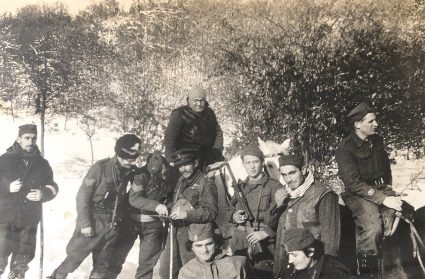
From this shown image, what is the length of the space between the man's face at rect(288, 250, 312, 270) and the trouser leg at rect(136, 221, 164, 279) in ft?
3.81

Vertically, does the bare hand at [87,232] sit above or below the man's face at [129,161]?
below

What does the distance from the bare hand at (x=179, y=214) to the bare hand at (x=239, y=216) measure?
34 centimetres

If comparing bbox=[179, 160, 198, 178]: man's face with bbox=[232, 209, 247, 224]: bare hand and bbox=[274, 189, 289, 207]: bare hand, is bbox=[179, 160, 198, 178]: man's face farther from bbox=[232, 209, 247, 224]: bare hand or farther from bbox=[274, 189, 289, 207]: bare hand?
bbox=[274, 189, 289, 207]: bare hand

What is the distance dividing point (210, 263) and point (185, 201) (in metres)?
0.62

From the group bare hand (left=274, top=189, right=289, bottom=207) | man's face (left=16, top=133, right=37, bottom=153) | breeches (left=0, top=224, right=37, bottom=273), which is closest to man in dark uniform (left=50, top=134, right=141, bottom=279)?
breeches (left=0, top=224, right=37, bottom=273)

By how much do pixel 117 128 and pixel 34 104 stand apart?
0.70 metres

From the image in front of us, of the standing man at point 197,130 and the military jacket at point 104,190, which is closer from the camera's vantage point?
the military jacket at point 104,190

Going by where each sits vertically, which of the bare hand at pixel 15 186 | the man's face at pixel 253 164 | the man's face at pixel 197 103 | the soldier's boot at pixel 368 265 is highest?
the man's face at pixel 197 103

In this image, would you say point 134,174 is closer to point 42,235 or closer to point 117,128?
point 117,128

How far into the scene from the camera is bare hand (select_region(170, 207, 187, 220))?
3.05 m

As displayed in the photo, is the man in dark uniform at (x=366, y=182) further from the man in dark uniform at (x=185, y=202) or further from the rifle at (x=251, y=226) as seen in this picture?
the man in dark uniform at (x=185, y=202)

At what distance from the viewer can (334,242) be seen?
291cm

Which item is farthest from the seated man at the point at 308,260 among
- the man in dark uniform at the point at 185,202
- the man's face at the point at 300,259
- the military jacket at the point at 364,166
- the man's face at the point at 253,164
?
the military jacket at the point at 364,166

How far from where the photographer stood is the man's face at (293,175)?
293cm
